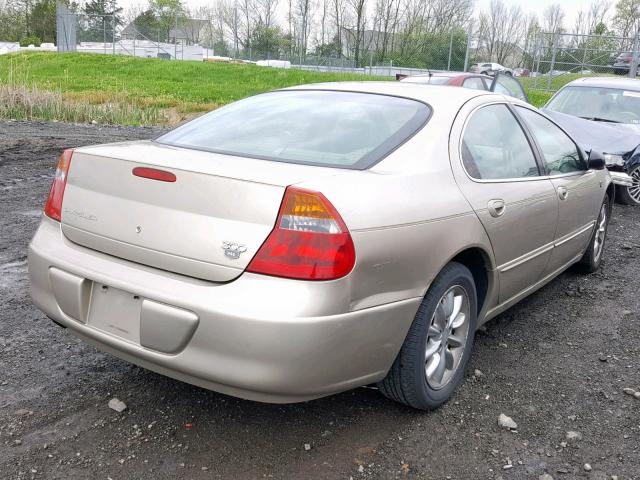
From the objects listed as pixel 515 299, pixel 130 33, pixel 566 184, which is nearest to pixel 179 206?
pixel 515 299

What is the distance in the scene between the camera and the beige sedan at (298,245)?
7.54 ft

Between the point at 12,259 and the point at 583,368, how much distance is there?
403cm

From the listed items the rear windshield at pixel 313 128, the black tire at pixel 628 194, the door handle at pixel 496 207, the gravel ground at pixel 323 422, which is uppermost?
the rear windshield at pixel 313 128

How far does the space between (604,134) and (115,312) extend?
7.62 meters

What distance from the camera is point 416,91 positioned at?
3.53 meters

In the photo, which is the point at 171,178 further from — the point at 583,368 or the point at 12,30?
the point at 12,30

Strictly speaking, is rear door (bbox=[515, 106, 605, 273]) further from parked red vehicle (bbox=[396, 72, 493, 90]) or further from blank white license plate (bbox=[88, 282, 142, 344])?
parked red vehicle (bbox=[396, 72, 493, 90])

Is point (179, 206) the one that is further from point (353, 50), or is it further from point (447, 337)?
point (353, 50)

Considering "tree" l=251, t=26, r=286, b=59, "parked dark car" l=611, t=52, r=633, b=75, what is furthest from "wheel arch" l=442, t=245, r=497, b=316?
"tree" l=251, t=26, r=286, b=59

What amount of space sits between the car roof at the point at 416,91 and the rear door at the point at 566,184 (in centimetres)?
60

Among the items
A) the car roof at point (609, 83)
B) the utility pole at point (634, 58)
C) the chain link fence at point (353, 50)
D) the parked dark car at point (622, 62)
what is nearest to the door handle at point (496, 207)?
the car roof at point (609, 83)

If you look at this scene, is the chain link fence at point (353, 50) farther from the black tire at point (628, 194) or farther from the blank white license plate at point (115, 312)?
the blank white license plate at point (115, 312)

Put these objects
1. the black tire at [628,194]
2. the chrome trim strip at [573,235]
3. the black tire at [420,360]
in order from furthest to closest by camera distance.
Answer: the black tire at [628,194] < the chrome trim strip at [573,235] < the black tire at [420,360]

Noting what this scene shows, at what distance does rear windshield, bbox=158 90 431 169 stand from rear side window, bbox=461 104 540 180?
0.31 m
